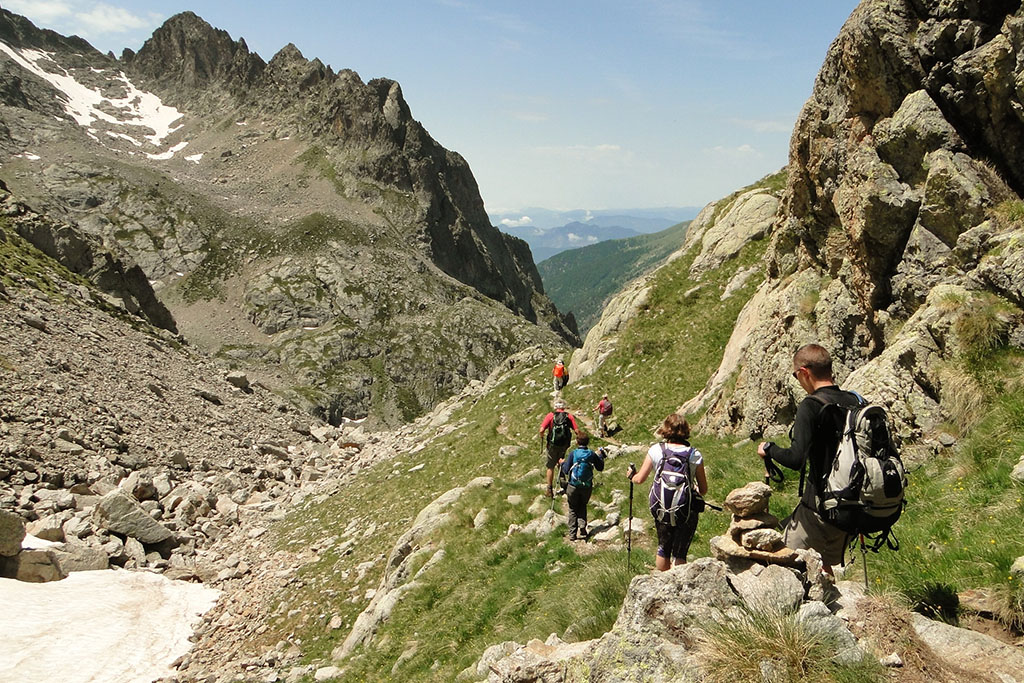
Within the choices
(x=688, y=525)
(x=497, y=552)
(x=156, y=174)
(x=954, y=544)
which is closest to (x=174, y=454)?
(x=497, y=552)

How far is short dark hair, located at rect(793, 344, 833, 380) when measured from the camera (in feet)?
21.7

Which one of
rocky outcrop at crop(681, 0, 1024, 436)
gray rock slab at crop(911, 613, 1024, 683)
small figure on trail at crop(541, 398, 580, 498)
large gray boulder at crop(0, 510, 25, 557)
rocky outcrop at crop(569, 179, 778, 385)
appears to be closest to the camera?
gray rock slab at crop(911, 613, 1024, 683)

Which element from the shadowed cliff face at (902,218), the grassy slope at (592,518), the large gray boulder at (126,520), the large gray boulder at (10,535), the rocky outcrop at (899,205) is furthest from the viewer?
the large gray boulder at (126,520)

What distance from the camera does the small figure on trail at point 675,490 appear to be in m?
8.59

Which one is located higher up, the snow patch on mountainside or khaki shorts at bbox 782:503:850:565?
the snow patch on mountainside

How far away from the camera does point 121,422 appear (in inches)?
1438

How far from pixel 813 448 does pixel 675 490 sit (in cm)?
259

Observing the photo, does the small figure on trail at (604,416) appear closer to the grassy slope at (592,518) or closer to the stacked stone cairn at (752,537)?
the grassy slope at (592,518)

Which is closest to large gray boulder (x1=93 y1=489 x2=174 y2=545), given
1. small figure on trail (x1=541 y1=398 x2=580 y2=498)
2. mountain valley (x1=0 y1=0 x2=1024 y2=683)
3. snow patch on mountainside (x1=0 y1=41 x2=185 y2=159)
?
mountain valley (x1=0 y1=0 x2=1024 y2=683)

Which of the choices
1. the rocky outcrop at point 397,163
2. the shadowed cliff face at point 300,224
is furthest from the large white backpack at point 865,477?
the rocky outcrop at point 397,163

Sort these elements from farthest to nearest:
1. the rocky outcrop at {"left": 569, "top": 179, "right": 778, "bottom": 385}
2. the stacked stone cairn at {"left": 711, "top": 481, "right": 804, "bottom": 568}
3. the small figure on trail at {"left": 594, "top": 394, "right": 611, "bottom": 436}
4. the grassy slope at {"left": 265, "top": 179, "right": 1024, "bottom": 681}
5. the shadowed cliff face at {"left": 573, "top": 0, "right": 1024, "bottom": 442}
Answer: the rocky outcrop at {"left": 569, "top": 179, "right": 778, "bottom": 385} < the small figure on trail at {"left": 594, "top": 394, "right": 611, "bottom": 436} < the shadowed cliff face at {"left": 573, "top": 0, "right": 1024, "bottom": 442} < the grassy slope at {"left": 265, "top": 179, "right": 1024, "bottom": 681} < the stacked stone cairn at {"left": 711, "top": 481, "right": 804, "bottom": 568}

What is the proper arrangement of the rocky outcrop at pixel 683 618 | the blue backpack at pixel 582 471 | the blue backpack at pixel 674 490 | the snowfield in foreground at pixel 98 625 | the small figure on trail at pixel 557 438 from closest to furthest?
the rocky outcrop at pixel 683 618
the blue backpack at pixel 674 490
the blue backpack at pixel 582 471
the small figure on trail at pixel 557 438
the snowfield in foreground at pixel 98 625

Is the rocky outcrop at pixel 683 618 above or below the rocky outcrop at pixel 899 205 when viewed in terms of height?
below

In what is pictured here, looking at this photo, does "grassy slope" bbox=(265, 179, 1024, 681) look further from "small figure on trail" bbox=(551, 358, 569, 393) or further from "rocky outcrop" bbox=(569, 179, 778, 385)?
"rocky outcrop" bbox=(569, 179, 778, 385)
